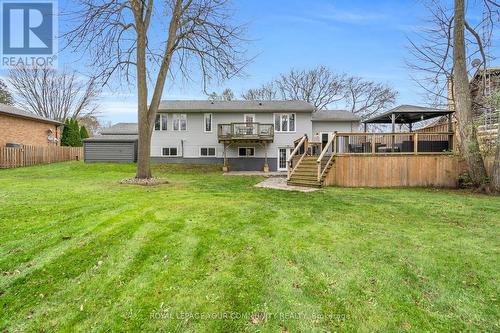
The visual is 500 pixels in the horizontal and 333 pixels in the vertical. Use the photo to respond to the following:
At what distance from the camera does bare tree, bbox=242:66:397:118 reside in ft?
104

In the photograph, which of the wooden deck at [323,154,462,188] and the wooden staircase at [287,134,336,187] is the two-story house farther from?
the wooden deck at [323,154,462,188]

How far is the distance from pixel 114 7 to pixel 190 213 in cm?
977

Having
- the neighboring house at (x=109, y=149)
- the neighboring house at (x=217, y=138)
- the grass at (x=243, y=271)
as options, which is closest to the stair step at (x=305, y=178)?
the grass at (x=243, y=271)

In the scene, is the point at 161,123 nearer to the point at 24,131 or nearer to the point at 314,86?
the point at 24,131

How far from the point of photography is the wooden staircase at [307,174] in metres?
11.1

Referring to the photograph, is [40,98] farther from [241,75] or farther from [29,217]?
[29,217]

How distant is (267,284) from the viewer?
310cm

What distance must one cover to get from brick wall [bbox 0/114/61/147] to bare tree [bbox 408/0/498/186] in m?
24.3

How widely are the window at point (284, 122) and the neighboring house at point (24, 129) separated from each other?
18139 millimetres

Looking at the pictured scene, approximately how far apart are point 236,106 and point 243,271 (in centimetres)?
1847

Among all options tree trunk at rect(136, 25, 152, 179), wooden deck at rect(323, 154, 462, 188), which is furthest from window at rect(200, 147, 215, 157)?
wooden deck at rect(323, 154, 462, 188)

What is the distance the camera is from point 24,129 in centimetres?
1986

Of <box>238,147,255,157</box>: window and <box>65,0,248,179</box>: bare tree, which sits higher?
<box>65,0,248,179</box>: bare tree

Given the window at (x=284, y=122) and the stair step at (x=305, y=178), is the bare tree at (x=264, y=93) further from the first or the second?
the stair step at (x=305, y=178)
